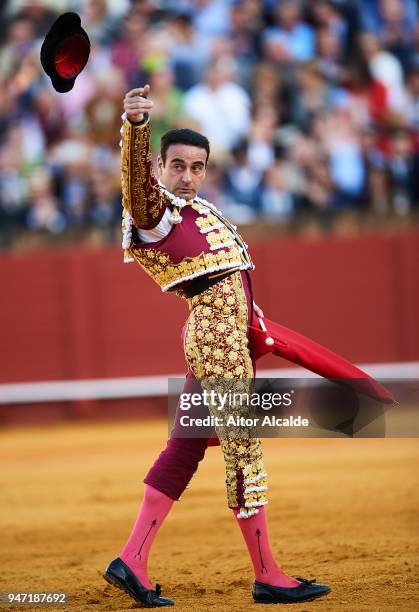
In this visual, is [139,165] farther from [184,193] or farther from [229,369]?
[229,369]

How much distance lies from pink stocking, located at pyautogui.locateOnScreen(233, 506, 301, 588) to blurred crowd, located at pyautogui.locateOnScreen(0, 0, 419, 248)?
4431 millimetres

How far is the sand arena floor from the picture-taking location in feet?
11.2

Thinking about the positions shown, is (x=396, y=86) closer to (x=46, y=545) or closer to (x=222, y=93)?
(x=222, y=93)

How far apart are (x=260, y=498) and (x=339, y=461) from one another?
3.05 metres

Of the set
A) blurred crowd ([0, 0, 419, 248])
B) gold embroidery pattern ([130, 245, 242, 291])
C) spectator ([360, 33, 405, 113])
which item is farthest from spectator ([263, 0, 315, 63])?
gold embroidery pattern ([130, 245, 242, 291])

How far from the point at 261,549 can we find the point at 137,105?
127cm

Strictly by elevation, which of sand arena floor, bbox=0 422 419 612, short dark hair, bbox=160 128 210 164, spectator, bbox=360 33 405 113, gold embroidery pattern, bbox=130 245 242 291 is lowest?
sand arena floor, bbox=0 422 419 612

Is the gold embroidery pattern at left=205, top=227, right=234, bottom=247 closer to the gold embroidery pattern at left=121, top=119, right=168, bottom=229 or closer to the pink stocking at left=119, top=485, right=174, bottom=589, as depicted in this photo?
the gold embroidery pattern at left=121, top=119, right=168, bottom=229

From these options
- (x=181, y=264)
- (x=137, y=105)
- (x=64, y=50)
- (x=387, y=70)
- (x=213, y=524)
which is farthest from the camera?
(x=387, y=70)

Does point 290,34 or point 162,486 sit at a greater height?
point 290,34

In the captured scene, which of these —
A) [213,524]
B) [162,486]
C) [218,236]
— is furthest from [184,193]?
[213,524]

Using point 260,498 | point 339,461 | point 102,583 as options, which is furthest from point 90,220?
point 260,498

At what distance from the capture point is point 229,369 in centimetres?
306

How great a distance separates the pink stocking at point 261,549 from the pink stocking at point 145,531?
0.22 m
